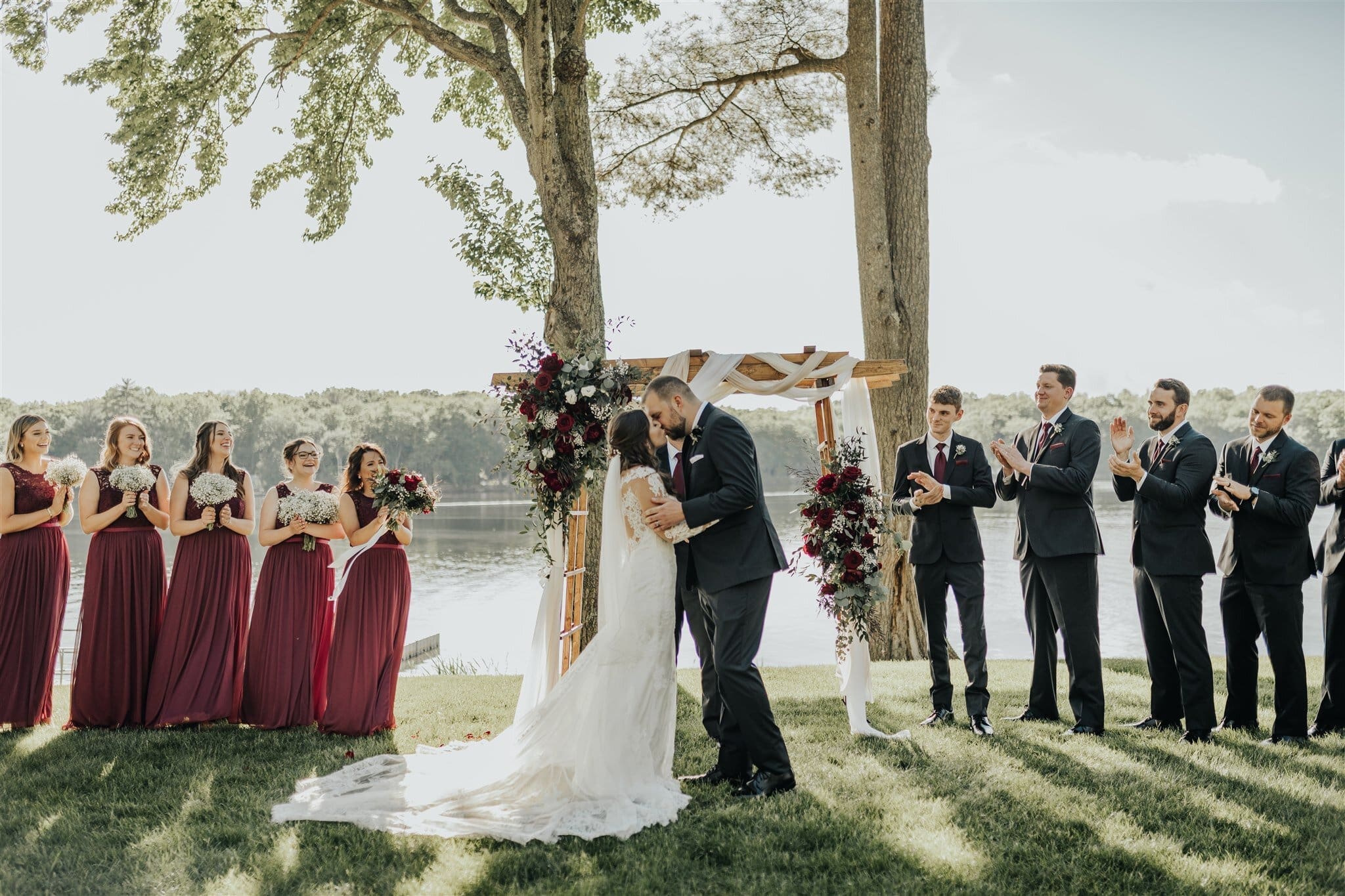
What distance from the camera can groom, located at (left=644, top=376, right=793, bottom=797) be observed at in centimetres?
467

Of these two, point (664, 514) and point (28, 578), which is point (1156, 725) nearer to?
point (664, 514)

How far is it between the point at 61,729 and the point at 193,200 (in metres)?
7.55

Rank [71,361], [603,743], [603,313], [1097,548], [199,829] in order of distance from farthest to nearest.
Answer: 1. [71,361]
2. [603,313]
3. [1097,548]
4. [603,743]
5. [199,829]

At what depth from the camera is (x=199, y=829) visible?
4.36 m

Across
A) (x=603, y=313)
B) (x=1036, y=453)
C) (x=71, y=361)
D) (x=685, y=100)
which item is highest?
(x=71, y=361)

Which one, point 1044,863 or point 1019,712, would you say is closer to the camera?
point 1044,863

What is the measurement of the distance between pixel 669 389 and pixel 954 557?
255cm

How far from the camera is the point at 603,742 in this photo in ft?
15.3

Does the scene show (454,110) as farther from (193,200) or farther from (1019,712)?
(1019,712)

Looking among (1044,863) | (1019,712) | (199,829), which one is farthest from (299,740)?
(1019,712)

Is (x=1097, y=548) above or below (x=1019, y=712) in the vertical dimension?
above

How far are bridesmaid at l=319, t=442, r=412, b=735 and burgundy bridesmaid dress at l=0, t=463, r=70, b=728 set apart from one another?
193 cm

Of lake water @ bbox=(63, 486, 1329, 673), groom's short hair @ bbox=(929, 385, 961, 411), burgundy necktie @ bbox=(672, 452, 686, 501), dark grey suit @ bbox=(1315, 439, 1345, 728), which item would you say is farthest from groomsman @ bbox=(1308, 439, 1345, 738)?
lake water @ bbox=(63, 486, 1329, 673)

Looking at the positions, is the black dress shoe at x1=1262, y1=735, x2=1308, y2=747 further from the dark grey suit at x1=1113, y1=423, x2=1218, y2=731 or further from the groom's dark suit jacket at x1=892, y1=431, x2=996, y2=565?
the groom's dark suit jacket at x1=892, y1=431, x2=996, y2=565
